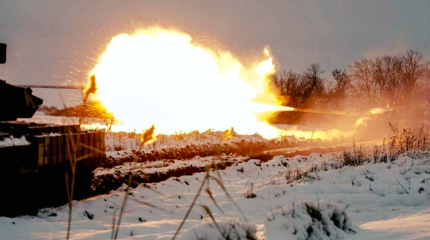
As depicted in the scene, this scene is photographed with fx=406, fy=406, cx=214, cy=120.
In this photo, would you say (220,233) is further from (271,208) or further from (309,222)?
(271,208)

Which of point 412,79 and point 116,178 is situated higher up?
point 412,79

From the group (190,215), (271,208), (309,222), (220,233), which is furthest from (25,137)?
(309,222)

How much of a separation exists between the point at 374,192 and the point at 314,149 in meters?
11.3

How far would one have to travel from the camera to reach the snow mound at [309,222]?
423 cm

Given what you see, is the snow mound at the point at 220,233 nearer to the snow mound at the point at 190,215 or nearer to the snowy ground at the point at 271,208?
the snowy ground at the point at 271,208

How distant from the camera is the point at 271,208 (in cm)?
661

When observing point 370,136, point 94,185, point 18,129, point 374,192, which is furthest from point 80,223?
point 370,136

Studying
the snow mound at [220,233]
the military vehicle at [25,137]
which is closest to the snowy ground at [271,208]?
the snow mound at [220,233]

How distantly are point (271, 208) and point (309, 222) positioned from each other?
2.28m

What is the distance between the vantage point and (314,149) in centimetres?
1934

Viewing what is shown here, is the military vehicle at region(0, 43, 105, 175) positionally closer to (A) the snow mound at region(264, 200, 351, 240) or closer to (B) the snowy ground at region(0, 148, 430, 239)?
(B) the snowy ground at region(0, 148, 430, 239)

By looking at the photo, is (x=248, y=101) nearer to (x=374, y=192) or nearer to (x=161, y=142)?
(x=161, y=142)

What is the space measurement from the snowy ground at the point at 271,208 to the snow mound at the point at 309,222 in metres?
0.01

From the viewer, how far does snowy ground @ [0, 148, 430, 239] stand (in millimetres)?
4383
